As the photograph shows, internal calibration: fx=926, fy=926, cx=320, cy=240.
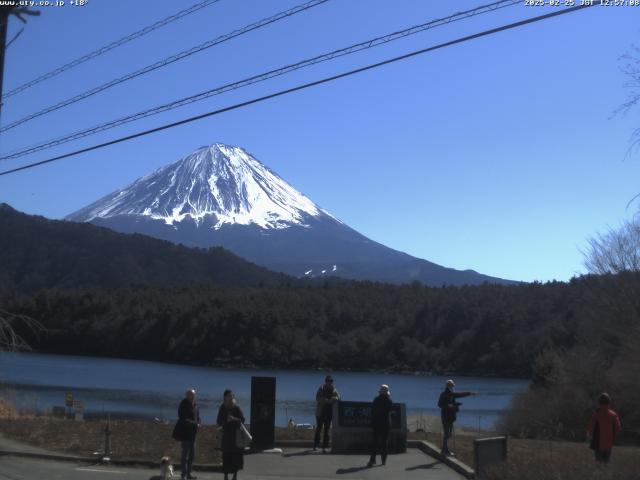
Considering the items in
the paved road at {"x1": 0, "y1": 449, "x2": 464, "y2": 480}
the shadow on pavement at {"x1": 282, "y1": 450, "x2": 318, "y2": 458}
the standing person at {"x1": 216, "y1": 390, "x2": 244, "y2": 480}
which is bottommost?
the paved road at {"x1": 0, "y1": 449, "x2": 464, "y2": 480}

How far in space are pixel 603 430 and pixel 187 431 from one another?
20.6 ft

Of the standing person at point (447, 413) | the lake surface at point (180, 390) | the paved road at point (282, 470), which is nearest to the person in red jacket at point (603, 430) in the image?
the paved road at point (282, 470)

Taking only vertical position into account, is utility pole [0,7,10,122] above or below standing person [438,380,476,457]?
above

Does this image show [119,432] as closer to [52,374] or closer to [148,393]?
[148,393]

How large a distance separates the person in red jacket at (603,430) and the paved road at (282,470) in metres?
2.51

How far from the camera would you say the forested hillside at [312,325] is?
364 feet

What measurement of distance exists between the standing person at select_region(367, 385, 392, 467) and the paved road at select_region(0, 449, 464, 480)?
25cm

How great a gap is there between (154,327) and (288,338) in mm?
21470

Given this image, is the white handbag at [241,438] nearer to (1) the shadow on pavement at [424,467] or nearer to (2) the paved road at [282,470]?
(2) the paved road at [282,470]

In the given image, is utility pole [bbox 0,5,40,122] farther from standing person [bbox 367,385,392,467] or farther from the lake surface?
the lake surface

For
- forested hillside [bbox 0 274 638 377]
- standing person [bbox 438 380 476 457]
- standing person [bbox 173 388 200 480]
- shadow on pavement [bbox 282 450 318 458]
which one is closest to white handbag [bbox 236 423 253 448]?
standing person [bbox 173 388 200 480]

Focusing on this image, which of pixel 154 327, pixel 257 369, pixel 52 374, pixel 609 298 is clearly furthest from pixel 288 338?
pixel 609 298

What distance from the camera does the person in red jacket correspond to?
44.1 feet

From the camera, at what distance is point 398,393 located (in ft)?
252
